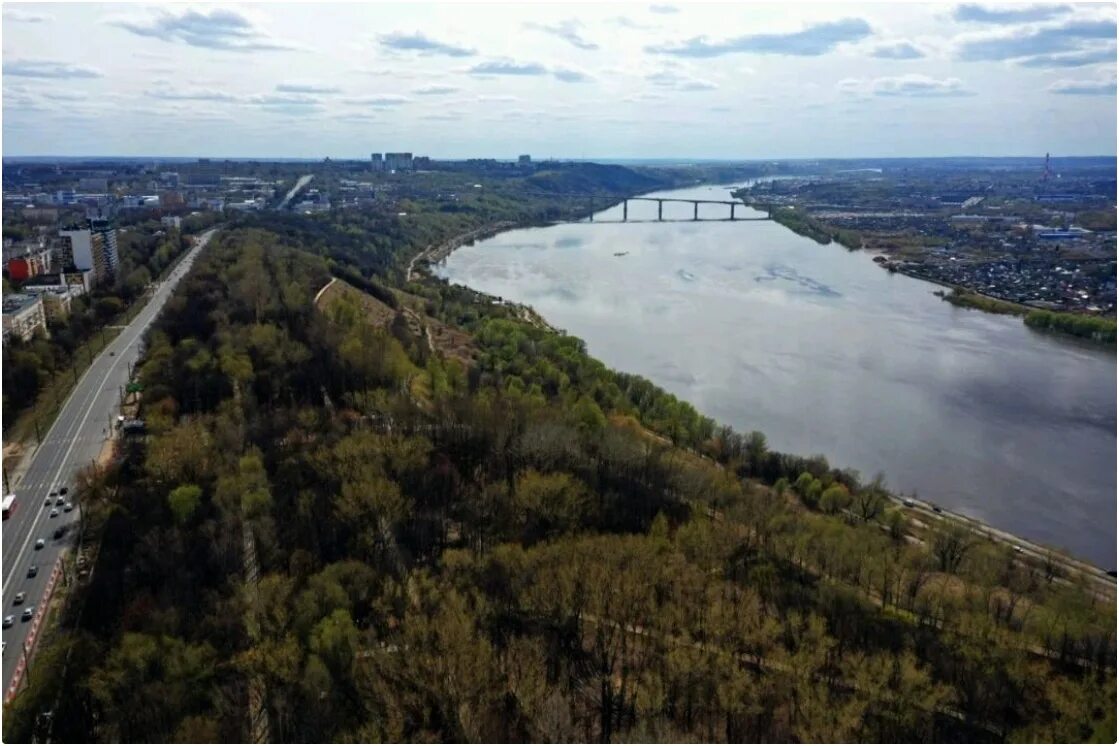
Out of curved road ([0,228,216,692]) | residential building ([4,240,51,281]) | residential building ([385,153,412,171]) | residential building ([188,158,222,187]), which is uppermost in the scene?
residential building ([385,153,412,171])

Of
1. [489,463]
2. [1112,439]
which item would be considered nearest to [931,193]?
[1112,439]

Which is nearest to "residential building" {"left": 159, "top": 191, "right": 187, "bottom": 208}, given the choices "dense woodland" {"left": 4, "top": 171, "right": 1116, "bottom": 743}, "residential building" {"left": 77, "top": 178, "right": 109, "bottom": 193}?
"residential building" {"left": 77, "top": 178, "right": 109, "bottom": 193}

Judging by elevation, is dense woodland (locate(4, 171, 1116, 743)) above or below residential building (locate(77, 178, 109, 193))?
below

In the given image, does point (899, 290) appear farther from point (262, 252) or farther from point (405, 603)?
point (405, 603)

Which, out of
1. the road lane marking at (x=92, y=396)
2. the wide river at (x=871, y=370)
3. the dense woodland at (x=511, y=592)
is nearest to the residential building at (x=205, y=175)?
the wide river at (x=871, y=370)

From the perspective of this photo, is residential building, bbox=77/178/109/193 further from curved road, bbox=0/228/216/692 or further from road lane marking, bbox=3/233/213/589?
curved road, bbox=0/228/216/692

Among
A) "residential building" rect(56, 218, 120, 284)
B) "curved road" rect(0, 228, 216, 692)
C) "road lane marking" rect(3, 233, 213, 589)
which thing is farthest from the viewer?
"residential building" rect(56, 218, 120, 284)

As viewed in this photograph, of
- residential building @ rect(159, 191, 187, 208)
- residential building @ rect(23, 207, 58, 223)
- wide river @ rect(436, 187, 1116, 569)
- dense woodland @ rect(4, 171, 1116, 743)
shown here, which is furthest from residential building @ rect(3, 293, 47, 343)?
residential building @ rect(159, 191, 187, 208)

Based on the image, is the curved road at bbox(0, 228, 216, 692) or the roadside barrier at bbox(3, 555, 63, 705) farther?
the curved road at bbox(0, 228, 216, 692)

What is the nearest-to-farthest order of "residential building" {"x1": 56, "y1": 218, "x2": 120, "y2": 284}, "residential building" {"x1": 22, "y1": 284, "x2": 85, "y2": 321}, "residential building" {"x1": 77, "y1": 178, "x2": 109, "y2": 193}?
"residential building" {"x1": 22, "y1": 284, "x2": 85, "y2": 321}, "residential building" {"x1": 56, "y1": 218, "x2": 120, "y2": 284}, "residential building" {"x1": 77, "y1": 178, "x2": 109, "y2": 193}
